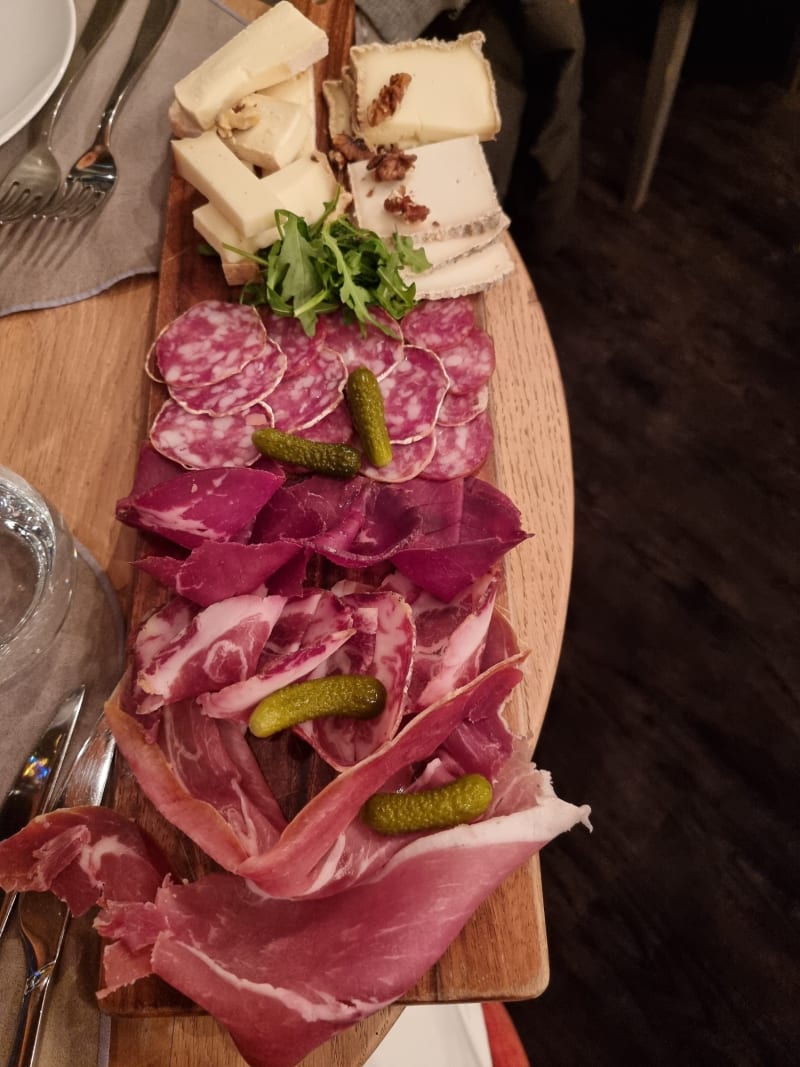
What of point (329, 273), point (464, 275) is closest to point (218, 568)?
point (329, 273)

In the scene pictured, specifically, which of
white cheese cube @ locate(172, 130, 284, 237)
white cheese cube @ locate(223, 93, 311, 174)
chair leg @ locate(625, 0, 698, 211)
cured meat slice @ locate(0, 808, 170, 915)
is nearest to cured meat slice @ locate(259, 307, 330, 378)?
white cheese cube @ locate(172, 130, 284, 237)

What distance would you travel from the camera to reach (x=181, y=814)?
789 millimetres

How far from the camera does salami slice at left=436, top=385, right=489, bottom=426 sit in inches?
41.0

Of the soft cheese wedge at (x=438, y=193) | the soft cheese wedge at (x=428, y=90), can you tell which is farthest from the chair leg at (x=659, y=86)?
the soft cheese wedge at (x=438, y=193)

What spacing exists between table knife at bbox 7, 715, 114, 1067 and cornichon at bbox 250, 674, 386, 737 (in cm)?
18

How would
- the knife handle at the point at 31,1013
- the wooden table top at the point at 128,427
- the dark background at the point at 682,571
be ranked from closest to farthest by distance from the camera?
the knife handle at the point at 31,1013 < the wooden table top at the point at 128,427 < the dark background at the point at 682,571

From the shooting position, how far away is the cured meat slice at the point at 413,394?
1.03 m

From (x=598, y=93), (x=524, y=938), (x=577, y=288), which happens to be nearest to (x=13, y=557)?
(x=524, y=938)

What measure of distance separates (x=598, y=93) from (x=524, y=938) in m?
2.25

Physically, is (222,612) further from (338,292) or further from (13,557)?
(338,292)

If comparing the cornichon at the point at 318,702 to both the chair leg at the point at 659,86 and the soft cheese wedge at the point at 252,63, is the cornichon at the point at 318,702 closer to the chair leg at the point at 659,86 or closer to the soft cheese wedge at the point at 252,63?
the soft cheese wedge at the point at 252,63

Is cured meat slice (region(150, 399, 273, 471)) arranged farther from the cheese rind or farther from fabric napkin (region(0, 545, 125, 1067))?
the cheese rind

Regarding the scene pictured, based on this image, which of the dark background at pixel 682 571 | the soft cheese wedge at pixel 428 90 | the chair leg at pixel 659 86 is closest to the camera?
the soft cheese wedge at pixel 428 90

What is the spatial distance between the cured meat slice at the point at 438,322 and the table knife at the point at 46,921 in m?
0.61
